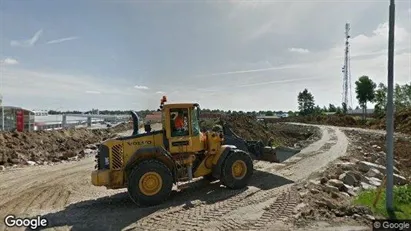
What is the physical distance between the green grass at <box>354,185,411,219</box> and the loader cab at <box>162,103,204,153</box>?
4665 mm

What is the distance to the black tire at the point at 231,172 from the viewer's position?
1027 cm

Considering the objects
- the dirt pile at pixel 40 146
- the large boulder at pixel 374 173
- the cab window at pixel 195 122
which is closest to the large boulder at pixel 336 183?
the large boulder at pixel 374 173

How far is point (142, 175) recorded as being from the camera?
8984 millimetres

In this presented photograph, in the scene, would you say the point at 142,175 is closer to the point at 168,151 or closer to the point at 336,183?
the point at 168,151

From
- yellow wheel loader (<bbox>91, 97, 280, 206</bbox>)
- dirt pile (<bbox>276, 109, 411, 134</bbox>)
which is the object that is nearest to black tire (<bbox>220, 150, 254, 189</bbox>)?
yellow wheel loader (<bbox>91, 97, 280, 206</bbox>)

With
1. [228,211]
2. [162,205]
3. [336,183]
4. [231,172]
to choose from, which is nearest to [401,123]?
[336,183]

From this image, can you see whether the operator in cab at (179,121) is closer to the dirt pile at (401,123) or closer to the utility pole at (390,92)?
the utility pole at (390,92)

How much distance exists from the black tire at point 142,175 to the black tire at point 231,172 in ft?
5.86

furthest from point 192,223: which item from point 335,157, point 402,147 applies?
point 402,147

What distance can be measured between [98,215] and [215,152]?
3784 mm

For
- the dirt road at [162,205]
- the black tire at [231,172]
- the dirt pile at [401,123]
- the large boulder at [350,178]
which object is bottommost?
the dirt road at [162,205]

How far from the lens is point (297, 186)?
405 inches

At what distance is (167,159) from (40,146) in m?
14.8

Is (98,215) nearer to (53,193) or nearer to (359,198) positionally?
(53,193)
